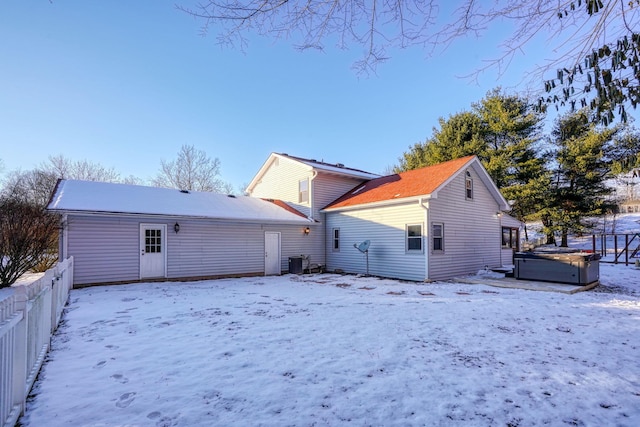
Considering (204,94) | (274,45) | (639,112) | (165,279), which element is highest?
(204,94)

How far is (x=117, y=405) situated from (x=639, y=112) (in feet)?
18.6

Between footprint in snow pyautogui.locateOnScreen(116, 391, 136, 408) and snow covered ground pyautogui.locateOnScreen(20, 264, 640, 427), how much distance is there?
17 mm

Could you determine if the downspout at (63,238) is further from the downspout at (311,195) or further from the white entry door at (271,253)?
the downspout at (311,195)

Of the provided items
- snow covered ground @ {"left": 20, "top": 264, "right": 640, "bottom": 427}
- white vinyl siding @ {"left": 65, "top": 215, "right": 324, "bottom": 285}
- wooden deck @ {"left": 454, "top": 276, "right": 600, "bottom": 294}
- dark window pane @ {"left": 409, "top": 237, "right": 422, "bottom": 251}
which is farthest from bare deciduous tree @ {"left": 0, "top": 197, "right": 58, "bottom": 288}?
wooden deck @ {"left": 454, "top": 276, "right": 600, "bottom": 294}

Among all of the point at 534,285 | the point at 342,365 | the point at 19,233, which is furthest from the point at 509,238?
the point at 19,233

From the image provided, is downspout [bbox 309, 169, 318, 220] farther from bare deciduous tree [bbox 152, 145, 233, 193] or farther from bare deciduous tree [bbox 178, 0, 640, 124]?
bare deciduous tree [bbox 152, 145, 233, 193]

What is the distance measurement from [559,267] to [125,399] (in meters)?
11.7

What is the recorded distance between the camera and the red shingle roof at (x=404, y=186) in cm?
1195

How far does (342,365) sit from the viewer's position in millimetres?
3830

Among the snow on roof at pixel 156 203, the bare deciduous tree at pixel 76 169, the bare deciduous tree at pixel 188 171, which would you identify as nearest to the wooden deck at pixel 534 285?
the snow on roof at pixel 156 203

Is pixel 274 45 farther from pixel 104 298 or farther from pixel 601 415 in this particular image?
pixel 104 298

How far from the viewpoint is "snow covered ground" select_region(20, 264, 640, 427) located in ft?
9.17

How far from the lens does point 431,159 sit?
27.0 m

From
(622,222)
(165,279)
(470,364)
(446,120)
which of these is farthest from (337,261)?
(622,222)
